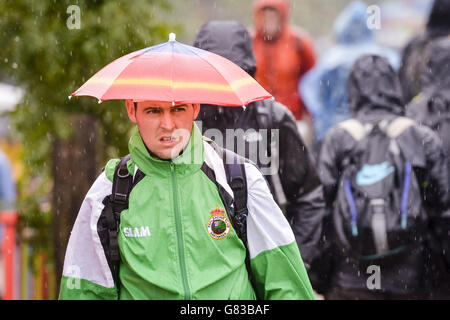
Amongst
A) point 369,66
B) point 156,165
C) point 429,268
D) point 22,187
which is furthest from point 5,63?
point 429,268

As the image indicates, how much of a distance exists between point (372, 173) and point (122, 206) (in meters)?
2.31

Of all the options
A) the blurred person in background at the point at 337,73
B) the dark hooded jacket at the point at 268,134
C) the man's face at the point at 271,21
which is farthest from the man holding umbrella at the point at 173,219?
the man's face at the point at 271,21

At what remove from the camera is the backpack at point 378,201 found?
4.79 meters

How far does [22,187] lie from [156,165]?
4317 mm

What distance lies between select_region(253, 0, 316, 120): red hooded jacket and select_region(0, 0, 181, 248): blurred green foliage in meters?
1.86

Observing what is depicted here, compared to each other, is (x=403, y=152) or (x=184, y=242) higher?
(x=403, y=152)

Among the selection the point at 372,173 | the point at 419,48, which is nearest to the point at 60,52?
the point at 372,173

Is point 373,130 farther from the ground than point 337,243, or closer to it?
farther from the ground

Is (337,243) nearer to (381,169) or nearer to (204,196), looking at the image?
(381,169)

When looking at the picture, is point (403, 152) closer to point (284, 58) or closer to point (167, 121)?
point (167, 121)

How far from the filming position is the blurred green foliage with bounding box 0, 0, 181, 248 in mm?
5887

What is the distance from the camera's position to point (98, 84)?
3254mm

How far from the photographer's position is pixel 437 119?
6.01 meters

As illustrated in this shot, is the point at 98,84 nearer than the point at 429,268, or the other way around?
the point at 98,84
